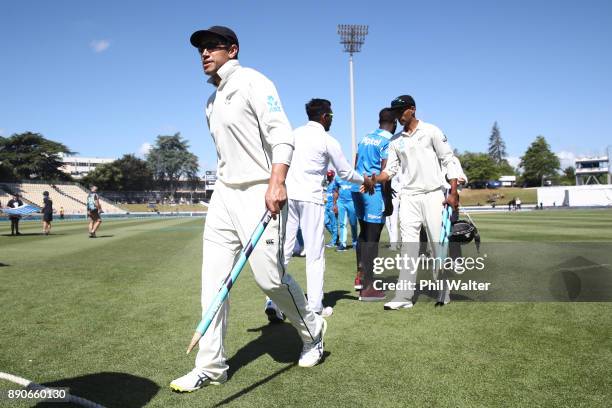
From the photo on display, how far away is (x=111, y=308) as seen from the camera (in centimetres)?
558

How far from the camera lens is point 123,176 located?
103250 millimetres

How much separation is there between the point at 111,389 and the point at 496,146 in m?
176

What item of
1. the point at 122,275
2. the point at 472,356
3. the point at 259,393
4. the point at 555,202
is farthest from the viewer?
the point at 555,202

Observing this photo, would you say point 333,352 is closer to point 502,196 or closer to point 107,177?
point 502,196

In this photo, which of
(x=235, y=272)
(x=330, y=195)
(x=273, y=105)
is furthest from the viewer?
(x=330, y=195)

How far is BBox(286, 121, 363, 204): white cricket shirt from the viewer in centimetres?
502

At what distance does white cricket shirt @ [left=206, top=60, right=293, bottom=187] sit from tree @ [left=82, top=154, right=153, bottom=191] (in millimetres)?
104357

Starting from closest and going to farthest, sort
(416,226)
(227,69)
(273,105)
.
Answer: (273,105), (227,69), (416,226)

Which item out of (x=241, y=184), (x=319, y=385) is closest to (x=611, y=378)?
(x=319, y=385)

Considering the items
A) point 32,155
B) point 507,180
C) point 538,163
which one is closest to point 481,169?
point 507,180

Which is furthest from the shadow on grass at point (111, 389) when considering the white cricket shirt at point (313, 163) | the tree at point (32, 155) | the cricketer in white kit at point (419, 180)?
the tree at point (32, 155)

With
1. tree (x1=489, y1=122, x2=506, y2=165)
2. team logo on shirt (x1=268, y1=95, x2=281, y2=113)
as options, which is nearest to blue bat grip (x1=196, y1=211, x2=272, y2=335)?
team logo on shirt (x1=268, y1=95, x2=281, y2=113)

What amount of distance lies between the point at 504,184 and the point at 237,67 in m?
133

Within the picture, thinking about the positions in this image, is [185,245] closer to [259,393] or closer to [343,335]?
[343,335]
